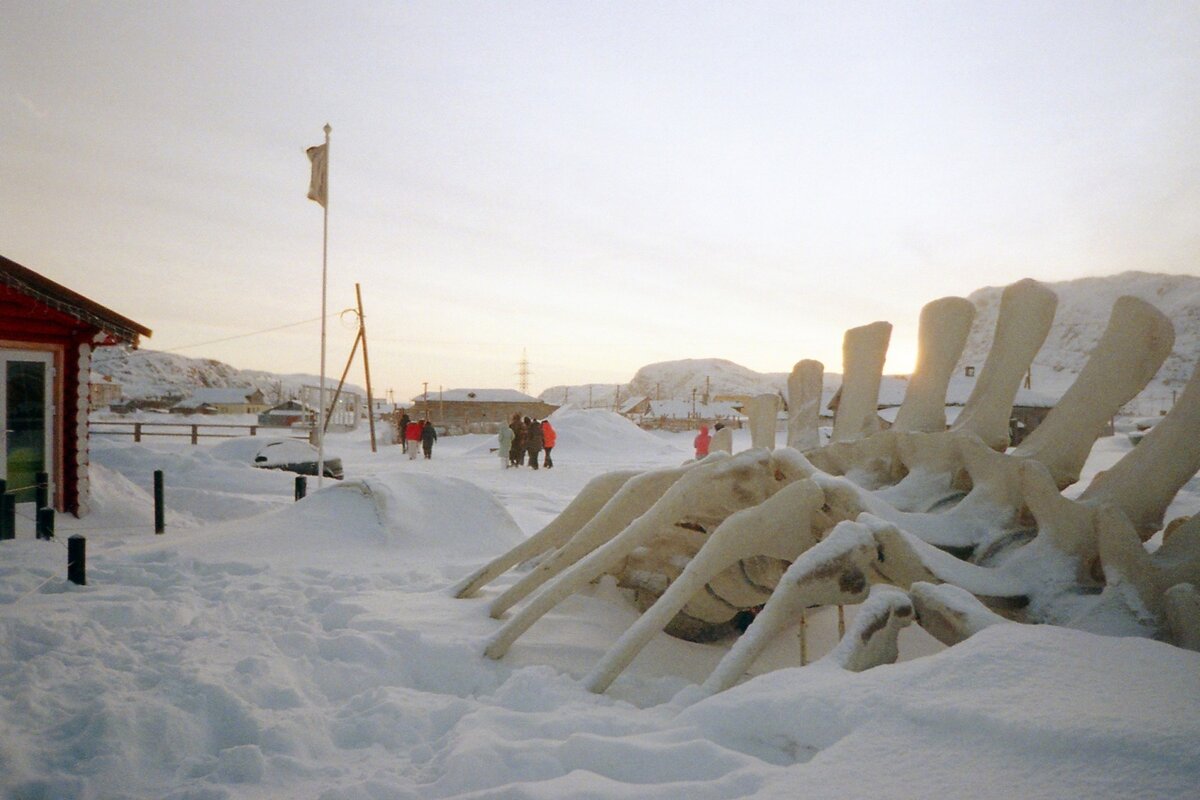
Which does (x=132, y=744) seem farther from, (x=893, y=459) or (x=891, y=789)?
(x=893, y=459)

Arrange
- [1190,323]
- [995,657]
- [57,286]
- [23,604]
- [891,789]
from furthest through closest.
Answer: [1190,323] → [57,286] → [23,604] → [995,657] → [891,789]

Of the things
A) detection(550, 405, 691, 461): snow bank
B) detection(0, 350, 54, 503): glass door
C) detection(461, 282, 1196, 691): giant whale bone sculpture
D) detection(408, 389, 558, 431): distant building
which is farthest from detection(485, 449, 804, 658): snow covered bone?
detection(408, 389, 558, 431): distant building

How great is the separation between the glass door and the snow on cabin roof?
42532mm

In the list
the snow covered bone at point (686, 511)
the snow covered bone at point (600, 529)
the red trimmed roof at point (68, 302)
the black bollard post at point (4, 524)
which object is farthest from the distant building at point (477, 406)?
the snow covered bone at point (686, 511)

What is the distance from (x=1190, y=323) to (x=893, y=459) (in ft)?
262

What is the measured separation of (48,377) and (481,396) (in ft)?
147

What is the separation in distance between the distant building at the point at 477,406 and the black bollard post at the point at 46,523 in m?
42.0

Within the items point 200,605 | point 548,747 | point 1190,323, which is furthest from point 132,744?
point 1190,323

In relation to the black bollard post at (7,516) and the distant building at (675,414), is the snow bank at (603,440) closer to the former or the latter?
the distant building at (675,414)

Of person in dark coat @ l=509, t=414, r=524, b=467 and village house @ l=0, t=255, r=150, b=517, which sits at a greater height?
village house @ l=0, t=255, r=150, b=517

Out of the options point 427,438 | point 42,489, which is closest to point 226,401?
point 427,438

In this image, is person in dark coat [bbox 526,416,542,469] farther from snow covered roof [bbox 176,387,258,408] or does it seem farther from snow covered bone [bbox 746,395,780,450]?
snow covered roof [bbox 176,387,258,408]

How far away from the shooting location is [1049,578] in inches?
111

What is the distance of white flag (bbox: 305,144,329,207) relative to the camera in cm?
1214
